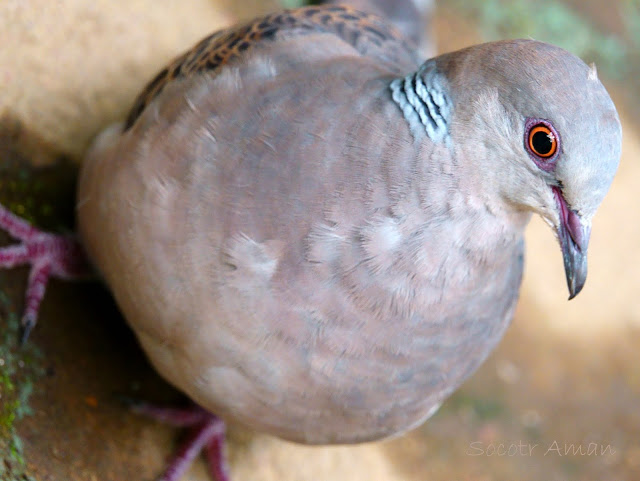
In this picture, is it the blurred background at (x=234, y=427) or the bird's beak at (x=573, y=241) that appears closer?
the bird's beak at (x=573, y=241)

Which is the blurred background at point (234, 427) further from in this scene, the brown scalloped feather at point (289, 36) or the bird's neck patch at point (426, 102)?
the bird's neck patch at point (426, 102)

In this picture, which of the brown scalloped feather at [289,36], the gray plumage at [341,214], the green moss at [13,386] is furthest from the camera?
the brown scalloped feather at [289,36]

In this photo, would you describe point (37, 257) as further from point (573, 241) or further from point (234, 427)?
point (573, 241)

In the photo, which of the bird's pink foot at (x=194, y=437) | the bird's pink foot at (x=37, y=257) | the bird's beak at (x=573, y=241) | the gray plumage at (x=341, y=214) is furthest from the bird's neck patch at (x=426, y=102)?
the bird's pink foot at (x=194, y=437)

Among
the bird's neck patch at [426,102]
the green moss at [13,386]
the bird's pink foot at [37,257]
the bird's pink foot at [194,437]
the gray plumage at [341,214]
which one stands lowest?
the bird's pink foot at [194,437]

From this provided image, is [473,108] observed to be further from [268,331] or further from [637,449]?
[637,449]

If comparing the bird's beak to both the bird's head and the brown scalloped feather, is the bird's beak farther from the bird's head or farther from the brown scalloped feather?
Result: the brown scalloped feather

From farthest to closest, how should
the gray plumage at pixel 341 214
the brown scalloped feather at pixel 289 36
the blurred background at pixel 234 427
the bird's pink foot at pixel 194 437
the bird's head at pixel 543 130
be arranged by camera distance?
1. the bird's pink foot at pixel 194 437
2. the blurred background at pixel 234 427
3. the brown scalloped feather at pixel 289 36
4. the gray plumage at pixel 341 214
5. the bird's head at pixel 543 130

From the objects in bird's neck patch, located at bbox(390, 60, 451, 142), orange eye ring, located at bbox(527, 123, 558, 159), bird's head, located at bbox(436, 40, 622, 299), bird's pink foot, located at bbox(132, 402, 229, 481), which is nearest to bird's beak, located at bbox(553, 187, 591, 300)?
bird's head, located at bbox(436, 40, 622, 299)
